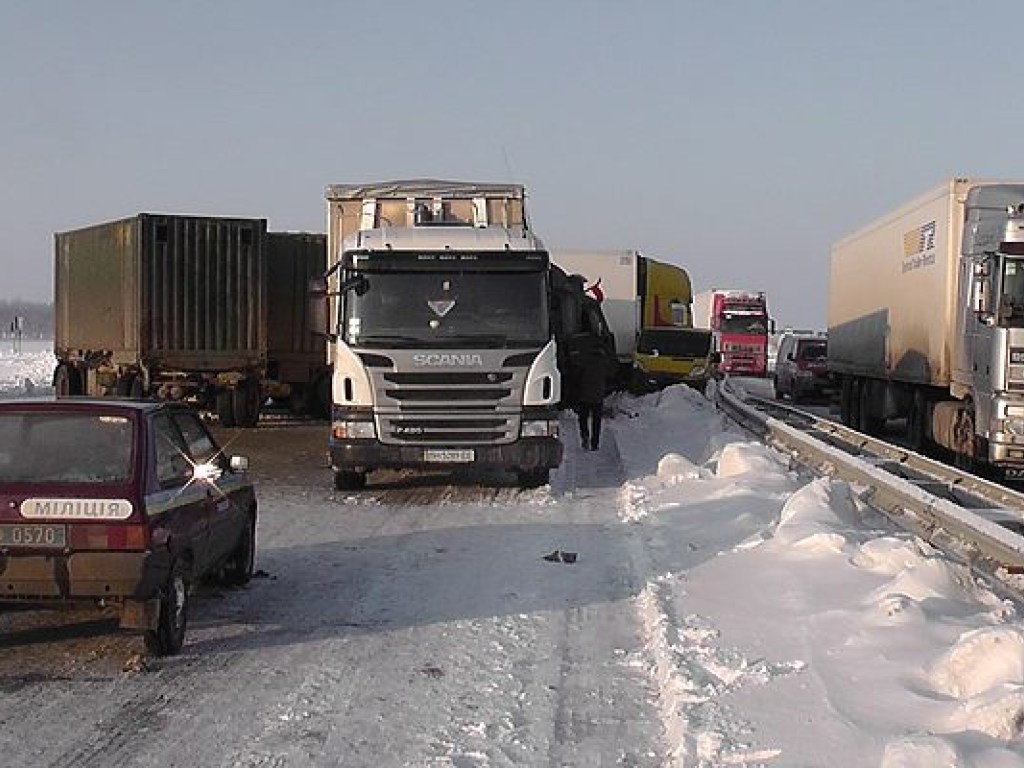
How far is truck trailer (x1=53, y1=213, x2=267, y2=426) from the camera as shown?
70.7 feet

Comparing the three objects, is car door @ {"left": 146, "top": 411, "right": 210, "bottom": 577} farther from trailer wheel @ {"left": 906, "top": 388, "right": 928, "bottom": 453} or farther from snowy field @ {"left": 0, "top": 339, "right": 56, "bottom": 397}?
snowy field @ {"left": 0, "top": 339, "right": 56, "bottom": 397}

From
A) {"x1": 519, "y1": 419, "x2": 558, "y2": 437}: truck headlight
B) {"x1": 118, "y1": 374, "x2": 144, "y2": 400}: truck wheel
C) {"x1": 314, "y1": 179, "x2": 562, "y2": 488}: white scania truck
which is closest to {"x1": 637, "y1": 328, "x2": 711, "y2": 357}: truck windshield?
{"x1": 118, "y1": 374, "x2": 144, "y2": 400}: truck wheel

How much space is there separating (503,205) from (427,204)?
3.11 ft

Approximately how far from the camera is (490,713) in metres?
5.96

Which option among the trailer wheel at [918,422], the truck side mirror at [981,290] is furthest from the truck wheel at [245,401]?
the truck side mirror at [981,290]

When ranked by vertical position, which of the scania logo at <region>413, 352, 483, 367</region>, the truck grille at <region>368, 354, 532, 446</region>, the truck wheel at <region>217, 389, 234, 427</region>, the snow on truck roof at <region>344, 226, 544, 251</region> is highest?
the snow on truck roof at <region>344, 226, 544, 251</region>

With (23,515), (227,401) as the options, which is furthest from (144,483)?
(227,401)

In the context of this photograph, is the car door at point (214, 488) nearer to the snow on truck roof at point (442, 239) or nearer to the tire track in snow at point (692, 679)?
the tire track in snow at point (692, 679)

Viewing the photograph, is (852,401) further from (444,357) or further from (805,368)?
(444,357)

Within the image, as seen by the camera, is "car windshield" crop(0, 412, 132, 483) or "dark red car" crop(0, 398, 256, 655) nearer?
"dark red car" crop(0, 398, 256, 655)

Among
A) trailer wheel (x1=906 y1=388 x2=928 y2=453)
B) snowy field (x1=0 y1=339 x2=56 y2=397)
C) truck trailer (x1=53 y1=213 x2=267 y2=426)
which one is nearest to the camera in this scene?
trailer wheel (x1=906 y1=388 x2=928 y2=453)

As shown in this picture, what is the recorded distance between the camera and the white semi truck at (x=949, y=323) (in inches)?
603

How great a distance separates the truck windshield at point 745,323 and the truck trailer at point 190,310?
36442mm

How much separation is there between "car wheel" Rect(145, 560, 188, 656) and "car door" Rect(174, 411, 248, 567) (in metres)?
0.65
